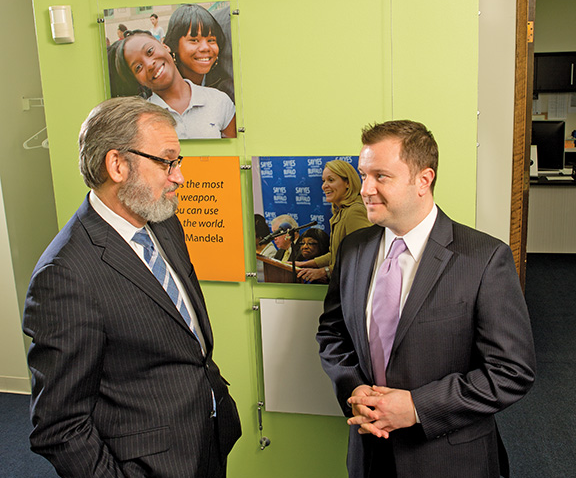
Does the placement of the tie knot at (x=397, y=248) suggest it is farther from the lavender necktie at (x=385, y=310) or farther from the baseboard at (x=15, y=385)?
the baseboard at (x=15, y=385)

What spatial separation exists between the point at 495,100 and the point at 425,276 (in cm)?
97

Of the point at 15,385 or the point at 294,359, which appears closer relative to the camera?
the point at 294,359

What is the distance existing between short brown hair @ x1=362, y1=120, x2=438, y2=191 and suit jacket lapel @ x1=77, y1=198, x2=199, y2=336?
2.55ft

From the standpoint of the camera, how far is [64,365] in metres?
1.45

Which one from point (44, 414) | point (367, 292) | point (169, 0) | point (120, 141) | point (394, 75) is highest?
point (169, 0)

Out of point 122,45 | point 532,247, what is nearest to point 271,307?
point 122,45

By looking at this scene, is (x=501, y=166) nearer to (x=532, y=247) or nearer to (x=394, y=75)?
(x=394, y=75)

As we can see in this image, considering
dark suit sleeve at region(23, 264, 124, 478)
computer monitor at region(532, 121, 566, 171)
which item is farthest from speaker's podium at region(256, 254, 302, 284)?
computer monitor at region(532, 121, 566, 171)

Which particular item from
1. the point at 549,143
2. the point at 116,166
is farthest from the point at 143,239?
the point at 549,143

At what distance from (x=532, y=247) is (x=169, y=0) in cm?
611

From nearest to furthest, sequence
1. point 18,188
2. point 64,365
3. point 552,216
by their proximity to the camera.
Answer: point 64,365
point 18,188
point 552,216

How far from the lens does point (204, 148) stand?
251 cm

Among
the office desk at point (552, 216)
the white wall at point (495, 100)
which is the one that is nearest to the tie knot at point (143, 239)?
the white wall at point (495, 100)

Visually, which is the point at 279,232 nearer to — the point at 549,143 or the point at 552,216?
the point at 552,216
